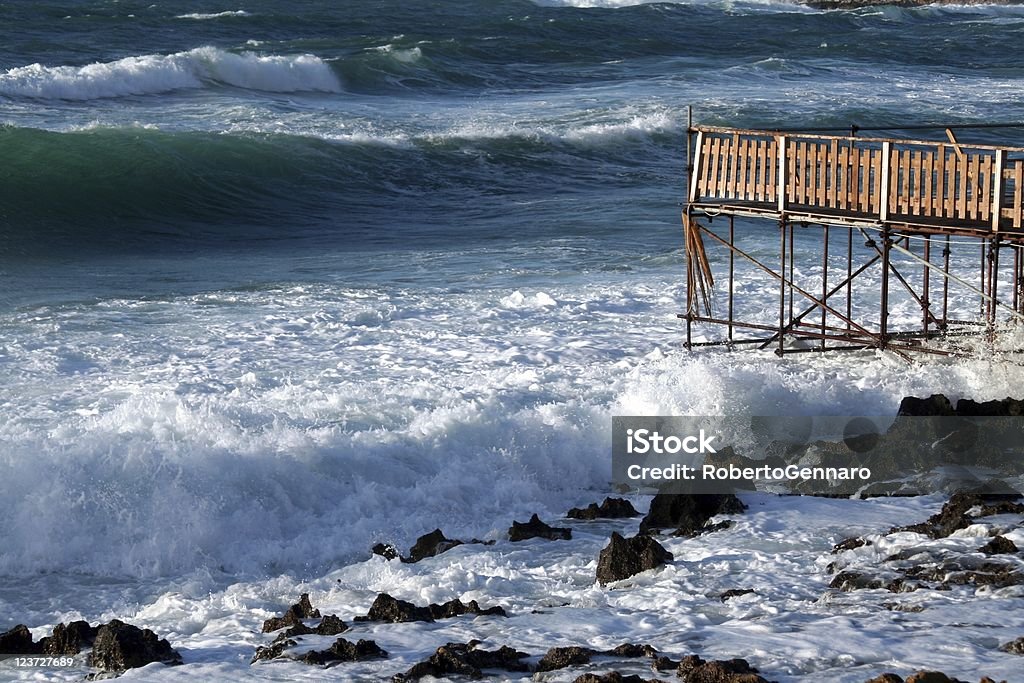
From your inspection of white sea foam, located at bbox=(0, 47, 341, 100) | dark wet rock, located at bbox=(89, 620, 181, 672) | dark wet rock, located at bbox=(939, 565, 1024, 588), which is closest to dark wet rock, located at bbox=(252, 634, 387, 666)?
dark wet rock, located at bbox=(89, 620, 181, 672)

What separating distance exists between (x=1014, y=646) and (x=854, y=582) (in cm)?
157

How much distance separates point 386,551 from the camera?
11.3m

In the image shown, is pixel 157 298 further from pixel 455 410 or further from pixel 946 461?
pixel 946 461

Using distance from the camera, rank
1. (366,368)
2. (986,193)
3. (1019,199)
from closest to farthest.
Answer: (1019,199)
(986,193)
(366,368)

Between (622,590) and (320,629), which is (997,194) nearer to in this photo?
(622,590)

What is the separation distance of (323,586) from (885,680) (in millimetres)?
4490

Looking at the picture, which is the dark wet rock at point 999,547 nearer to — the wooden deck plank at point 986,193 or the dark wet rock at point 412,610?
the dark wet rock at point 412,610

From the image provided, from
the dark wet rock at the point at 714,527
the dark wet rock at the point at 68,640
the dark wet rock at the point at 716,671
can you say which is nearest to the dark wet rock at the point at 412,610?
the dark wet rock at the point at 68,640

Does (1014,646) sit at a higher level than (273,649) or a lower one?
higher

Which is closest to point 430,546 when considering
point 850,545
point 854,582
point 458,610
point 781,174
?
point 458,610

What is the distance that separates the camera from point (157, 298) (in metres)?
19.8

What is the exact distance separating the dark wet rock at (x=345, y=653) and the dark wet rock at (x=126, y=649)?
832 mm

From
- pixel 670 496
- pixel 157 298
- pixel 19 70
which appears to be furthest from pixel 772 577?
pixel 19 70

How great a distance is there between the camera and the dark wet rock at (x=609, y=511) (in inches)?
470
